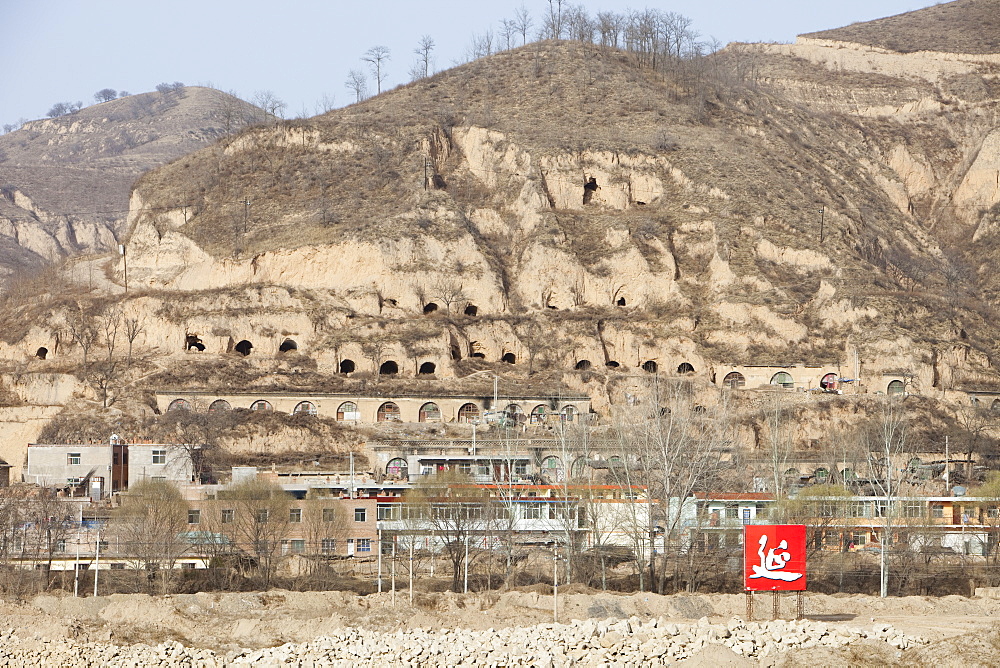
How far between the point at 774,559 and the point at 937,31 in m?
138

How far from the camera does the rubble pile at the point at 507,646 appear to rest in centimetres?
3844

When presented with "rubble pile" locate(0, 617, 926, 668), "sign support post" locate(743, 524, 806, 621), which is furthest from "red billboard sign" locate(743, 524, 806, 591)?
"rubble pile" locate(0, 617, 926, 668)

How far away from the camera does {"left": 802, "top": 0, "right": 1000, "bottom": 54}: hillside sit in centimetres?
15950

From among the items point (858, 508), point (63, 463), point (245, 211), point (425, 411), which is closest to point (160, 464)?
point (63, 463)

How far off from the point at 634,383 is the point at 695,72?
173 feet

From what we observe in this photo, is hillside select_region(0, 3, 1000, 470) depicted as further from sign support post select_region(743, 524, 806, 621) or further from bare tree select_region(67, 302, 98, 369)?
sign support post select_region(743, 524, 806, 621)

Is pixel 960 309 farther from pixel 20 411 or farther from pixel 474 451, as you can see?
pixel 20 411

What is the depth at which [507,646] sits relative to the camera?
40.4 meters

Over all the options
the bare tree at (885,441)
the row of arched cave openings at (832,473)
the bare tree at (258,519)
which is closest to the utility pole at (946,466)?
the row of arched cave openings at (832,473)

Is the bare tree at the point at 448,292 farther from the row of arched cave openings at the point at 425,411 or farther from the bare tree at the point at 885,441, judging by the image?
the bare tree at the point at 885,441

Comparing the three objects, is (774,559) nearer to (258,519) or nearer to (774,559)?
(774,559)

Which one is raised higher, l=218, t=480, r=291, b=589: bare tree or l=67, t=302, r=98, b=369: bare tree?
l=67, t=302, r=98, b=369: bare tree

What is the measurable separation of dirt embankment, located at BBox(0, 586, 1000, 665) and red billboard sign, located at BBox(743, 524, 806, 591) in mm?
1873

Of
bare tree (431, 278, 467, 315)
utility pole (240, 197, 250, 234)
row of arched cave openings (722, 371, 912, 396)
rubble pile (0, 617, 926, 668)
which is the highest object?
utility pole (240, 197, 250, 234)
